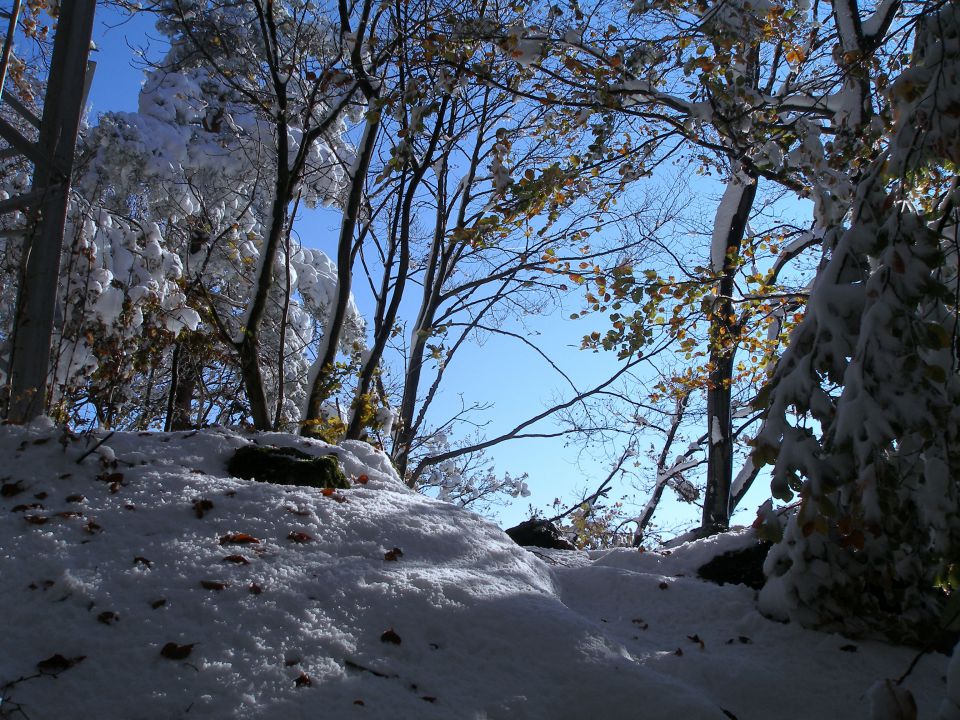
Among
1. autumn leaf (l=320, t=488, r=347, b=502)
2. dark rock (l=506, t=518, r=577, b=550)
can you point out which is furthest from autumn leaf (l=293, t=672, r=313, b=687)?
dark rock (l=506, t=518, r=577, b=550)

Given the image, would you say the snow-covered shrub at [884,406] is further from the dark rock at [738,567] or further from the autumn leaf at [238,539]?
the autumn leaf at [238,539]

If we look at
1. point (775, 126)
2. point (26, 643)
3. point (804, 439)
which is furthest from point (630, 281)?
point (26, 643)

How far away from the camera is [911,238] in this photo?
2.39m

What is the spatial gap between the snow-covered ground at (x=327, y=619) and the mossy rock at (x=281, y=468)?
108mm

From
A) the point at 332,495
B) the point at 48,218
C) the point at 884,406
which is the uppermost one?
the point at 48,218

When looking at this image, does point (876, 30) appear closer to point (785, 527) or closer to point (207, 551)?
point (785, 527)

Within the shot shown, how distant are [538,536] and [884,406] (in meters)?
2.74

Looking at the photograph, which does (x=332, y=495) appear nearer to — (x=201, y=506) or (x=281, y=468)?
(x=281, y=468)

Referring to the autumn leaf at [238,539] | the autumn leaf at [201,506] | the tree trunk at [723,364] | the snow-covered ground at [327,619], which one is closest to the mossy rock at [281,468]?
the snow-covered ground at [327,619]

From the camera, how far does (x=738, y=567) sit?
12.2ft

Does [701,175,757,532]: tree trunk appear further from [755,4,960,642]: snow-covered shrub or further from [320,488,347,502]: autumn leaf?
[320,488,347,502]: autumn leaf

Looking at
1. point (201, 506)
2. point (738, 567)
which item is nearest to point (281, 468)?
point (201, 506)

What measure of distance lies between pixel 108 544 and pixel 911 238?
127 inches

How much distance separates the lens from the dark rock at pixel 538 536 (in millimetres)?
4594
